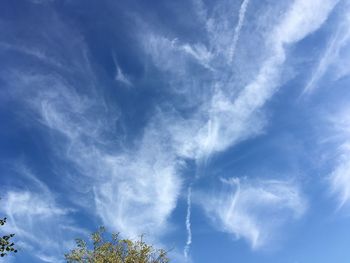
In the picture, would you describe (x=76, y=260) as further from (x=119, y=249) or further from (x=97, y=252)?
(x=119, y=249)

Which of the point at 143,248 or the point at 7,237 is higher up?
the point at 143,248

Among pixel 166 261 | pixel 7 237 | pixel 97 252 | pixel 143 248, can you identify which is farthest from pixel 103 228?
pixel 7 237

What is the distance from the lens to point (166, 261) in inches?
2431

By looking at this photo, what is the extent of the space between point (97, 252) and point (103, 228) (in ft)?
16.3

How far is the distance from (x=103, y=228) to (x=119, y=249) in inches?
223

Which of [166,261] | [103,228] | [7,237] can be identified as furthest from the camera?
[103,228]

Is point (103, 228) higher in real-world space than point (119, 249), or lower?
higher

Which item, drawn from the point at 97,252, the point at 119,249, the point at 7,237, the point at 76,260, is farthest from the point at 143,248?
the point at 7,237

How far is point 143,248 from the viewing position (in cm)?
6222

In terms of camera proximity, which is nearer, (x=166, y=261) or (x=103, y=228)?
(x=166, y=261)

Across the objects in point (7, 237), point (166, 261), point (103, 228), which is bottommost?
point (7, 237)

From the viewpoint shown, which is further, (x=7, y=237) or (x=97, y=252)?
(x=97, y=252)

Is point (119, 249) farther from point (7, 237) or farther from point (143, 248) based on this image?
point (7, 237)

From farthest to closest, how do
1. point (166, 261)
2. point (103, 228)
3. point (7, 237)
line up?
point (103, 228), point (166, 261), point (7, 237)
